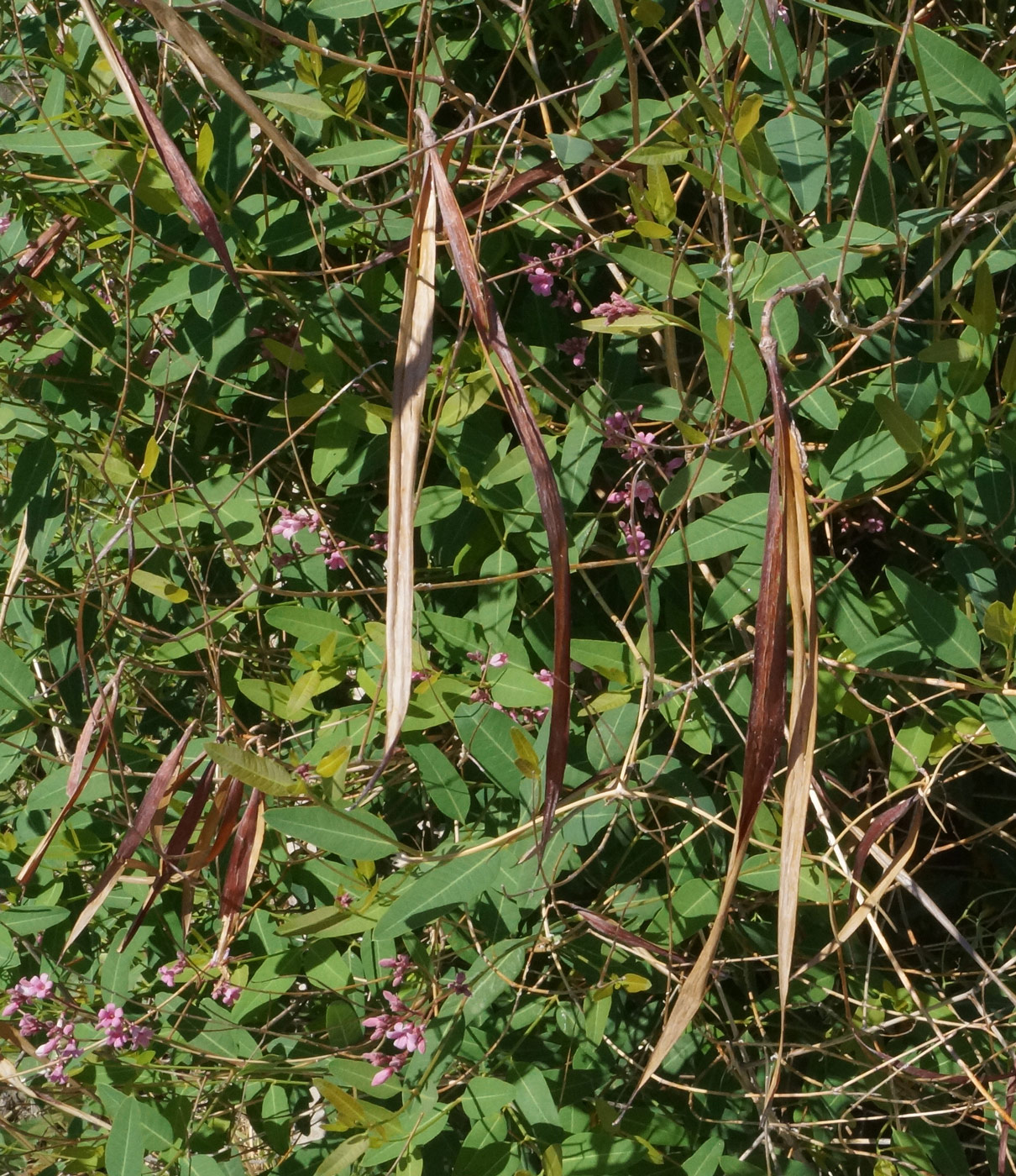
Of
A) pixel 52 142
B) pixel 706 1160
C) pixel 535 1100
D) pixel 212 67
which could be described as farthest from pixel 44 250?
pixel 706 1160

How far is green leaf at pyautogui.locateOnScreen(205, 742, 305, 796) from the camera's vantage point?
0.80 metres

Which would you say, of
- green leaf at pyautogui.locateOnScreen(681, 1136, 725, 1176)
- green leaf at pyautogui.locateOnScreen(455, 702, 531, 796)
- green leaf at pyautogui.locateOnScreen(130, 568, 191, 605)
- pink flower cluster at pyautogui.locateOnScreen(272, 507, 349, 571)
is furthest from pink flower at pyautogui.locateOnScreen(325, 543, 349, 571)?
green leaf at pyautogui.locateOnScreen(681, 1136, 725, 1176)

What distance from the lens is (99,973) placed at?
1.35 m

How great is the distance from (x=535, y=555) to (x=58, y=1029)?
2.80 feet

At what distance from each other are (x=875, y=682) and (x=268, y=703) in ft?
2.12

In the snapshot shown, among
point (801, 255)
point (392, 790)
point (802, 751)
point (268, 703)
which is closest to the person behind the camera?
point (802, 751)

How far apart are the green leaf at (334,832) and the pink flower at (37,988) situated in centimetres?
55

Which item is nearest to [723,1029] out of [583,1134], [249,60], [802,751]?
[583,1134]

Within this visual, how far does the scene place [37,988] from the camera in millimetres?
1306

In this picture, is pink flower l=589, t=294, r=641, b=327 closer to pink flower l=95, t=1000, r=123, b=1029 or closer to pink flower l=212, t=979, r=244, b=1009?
pink flower l=212, t=979, r=244, b=1009

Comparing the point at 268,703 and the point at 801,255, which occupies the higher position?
the point at 801,255

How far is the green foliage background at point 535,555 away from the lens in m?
0.92

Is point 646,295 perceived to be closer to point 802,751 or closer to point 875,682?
point 875,682

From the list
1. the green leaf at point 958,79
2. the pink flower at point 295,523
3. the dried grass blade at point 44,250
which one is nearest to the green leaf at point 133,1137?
the pink flower at point 295,523
